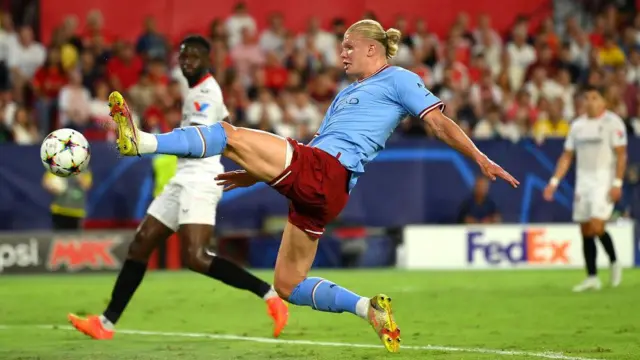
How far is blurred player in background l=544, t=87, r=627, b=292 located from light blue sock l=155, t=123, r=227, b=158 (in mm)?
8166

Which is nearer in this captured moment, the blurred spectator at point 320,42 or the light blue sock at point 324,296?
the light blue sock at point 324,296

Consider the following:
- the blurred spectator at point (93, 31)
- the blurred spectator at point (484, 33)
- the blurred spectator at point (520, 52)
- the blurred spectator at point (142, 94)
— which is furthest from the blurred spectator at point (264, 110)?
the blurred spectator at point (520, 52)

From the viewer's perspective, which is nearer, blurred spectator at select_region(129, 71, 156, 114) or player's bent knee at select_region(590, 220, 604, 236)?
player's bent knee at select_region(590, 220, 604, 236)

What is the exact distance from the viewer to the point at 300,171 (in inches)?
303

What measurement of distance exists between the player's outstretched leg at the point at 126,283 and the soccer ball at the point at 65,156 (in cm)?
Result: 250

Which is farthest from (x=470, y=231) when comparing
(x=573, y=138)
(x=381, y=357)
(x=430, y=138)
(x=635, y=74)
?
(x=381, y=357)

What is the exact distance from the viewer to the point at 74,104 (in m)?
19.8

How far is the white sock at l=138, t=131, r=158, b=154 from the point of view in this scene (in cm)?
717

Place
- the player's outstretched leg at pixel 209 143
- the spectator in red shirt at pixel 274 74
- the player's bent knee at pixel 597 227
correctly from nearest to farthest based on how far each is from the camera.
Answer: the player's outstretched leg at pixel 209 143, the player's bent knee at pixel 597 227, the spectator in red shirt at pixel 274 74

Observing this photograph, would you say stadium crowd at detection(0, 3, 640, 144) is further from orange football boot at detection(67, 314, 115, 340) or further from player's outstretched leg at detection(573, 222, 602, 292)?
orange football boot at detection(67, 314, 115, 340)

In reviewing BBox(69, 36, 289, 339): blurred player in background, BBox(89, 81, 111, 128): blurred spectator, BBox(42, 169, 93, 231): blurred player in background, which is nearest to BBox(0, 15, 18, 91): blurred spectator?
BBox(89, 81, 111, 128): blurred spectator

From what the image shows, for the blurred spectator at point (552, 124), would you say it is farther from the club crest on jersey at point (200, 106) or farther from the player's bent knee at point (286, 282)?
the player's bent knee at point (286, 282)

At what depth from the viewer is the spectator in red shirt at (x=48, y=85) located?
20.1m

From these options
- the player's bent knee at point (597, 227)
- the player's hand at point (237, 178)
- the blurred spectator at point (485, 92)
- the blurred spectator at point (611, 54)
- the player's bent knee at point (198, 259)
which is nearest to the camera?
the player's hand at point (237, 178)
